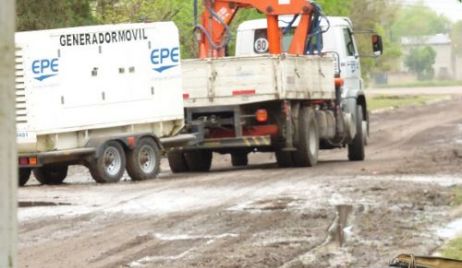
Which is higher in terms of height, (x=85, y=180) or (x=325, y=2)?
(x=325, y=2)

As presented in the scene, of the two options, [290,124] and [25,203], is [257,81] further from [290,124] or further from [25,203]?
[25,203]

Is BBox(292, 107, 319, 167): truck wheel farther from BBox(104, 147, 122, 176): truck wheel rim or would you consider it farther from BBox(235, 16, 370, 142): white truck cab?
BBox(104, 147, 122, 176): truck wheel rim

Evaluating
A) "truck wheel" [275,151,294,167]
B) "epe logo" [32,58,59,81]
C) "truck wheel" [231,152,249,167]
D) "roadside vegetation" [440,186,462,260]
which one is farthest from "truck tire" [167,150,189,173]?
"roadside vegetation" [440,186,462,260]

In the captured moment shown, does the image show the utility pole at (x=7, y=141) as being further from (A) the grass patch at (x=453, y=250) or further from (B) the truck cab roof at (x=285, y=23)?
(B) the truck cab roof at (x=285, y=23)

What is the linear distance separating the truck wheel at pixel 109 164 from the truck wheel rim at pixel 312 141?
4.28 meters

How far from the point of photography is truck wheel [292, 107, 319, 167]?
22.2m

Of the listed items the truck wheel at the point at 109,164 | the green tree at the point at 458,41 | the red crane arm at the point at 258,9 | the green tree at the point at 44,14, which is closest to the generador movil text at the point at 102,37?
the truck wheel at the point at 109,164

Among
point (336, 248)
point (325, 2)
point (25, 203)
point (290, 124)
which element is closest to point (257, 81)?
point (290, 124)

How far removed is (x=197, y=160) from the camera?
23.4 metres

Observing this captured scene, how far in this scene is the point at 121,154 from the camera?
19906 mm

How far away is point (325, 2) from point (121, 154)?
19.2 m

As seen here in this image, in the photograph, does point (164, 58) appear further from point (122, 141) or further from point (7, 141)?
point (7, 141)

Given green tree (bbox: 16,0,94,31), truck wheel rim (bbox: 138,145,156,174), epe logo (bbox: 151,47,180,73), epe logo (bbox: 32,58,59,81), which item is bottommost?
truck wheel rim (bbox: 138,145,156,174)

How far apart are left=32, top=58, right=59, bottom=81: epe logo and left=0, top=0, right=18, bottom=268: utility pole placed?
14.9 m
